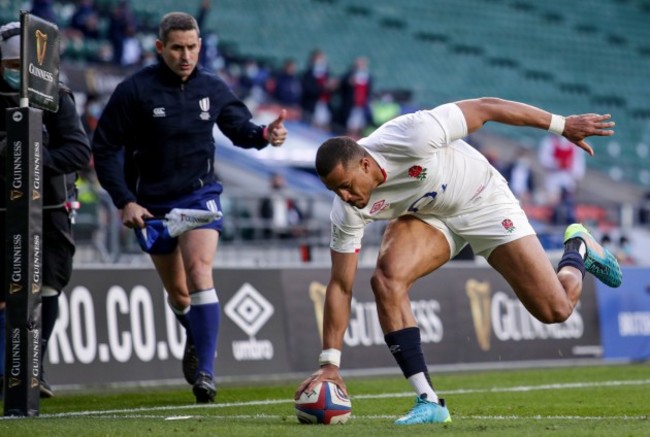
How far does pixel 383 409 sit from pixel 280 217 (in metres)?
9.83

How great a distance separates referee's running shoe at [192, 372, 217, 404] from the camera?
27.0 feet

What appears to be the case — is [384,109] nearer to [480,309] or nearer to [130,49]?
[130,49]

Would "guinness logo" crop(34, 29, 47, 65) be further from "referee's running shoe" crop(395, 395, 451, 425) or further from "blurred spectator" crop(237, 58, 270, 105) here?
"blurred spectator" crop(237, 58, 270, 105)

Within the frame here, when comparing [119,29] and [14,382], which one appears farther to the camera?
[119,29]

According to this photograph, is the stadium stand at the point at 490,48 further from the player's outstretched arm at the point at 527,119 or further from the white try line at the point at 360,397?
the player's outstretched arm at the point at 527,119

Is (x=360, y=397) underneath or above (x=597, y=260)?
underneath

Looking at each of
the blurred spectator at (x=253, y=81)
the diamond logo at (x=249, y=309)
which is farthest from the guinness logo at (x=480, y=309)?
the blurred spectator at (x=253, y=81)

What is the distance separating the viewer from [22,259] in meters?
6.91

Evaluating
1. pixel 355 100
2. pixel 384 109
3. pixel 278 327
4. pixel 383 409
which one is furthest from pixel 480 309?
pixel 384 109

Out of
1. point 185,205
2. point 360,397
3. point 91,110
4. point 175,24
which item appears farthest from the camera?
point 91,110

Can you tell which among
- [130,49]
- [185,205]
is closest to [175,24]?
[185,205]

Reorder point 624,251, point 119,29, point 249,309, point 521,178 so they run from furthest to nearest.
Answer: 1. point 521,178
2. point 119,29
3. point 624,251
4. point 249,309

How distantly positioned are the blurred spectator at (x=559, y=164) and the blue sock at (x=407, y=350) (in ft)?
63.7

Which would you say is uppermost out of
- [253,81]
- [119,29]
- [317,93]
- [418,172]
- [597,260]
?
[119,29]
